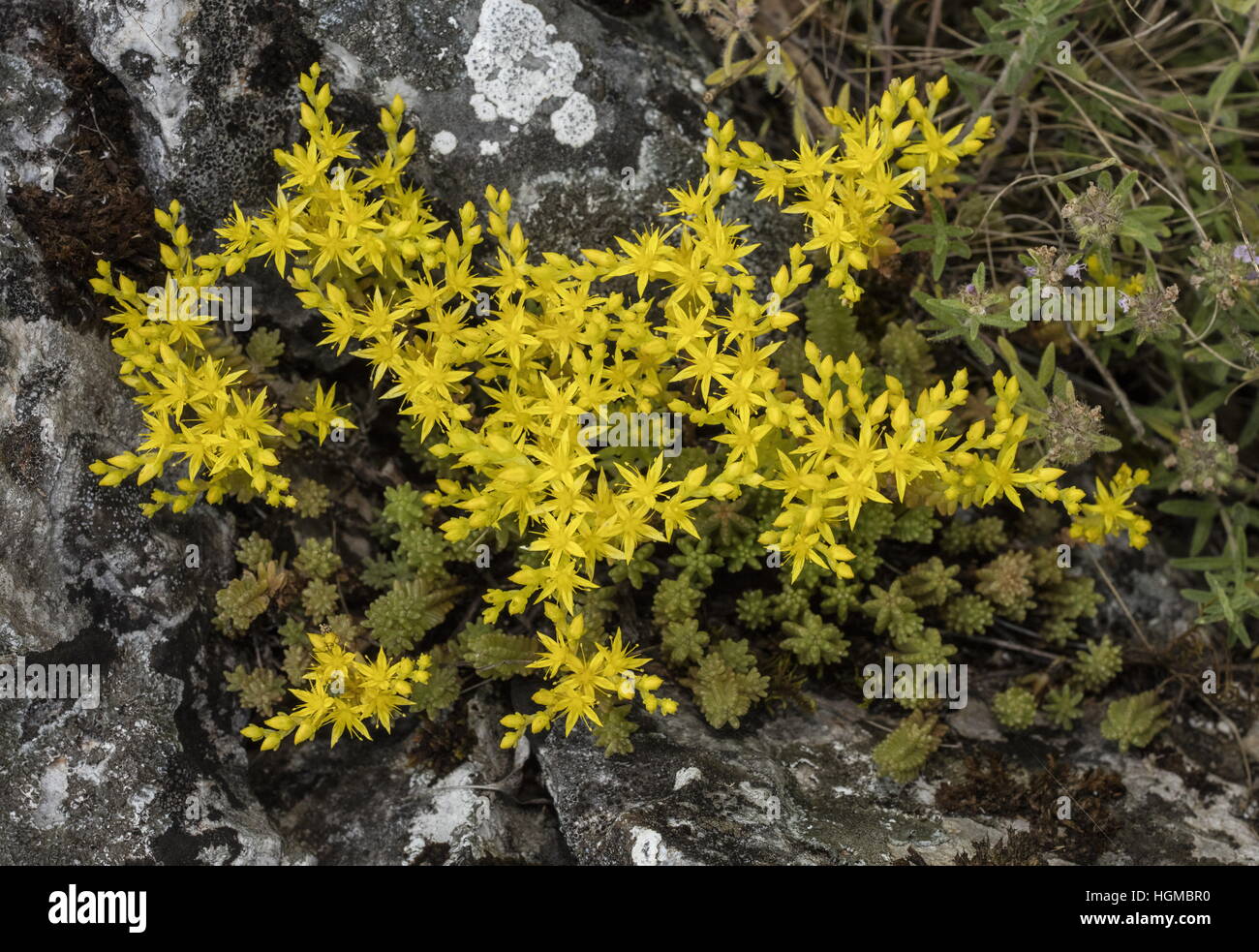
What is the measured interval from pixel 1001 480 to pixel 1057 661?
115 cm

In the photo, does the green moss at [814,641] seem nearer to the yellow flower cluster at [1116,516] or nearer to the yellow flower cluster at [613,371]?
the yellow flower cluster at [613,371]

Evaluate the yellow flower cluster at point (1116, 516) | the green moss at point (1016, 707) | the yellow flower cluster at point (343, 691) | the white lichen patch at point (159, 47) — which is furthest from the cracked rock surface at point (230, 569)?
the yellow flower cluster at point (1116, 516)

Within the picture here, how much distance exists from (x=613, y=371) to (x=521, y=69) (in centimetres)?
128

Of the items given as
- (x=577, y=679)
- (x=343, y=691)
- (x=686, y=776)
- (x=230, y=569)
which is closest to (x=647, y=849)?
(x=686, y=776)

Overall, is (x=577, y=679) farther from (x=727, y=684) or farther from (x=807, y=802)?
(x=807, y=802)

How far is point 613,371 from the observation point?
3395mm

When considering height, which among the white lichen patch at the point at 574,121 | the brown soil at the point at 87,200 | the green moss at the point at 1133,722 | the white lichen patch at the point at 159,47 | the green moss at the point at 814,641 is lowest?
the green moss at the point at 1133,722

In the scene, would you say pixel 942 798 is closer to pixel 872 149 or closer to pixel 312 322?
pixel 872 149

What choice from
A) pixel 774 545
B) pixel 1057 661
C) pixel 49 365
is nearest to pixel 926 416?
pixel 774 545

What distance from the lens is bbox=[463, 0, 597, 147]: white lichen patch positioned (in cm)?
388

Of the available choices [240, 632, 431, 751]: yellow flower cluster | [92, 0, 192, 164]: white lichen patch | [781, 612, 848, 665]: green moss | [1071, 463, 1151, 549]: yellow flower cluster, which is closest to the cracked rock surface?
[92, 0, 192, 164]: white lichen patch

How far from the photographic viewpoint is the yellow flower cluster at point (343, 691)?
3.27m

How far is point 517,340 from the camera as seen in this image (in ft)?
10.8

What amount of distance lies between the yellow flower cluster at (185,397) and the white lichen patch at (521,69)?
44.7 inches
